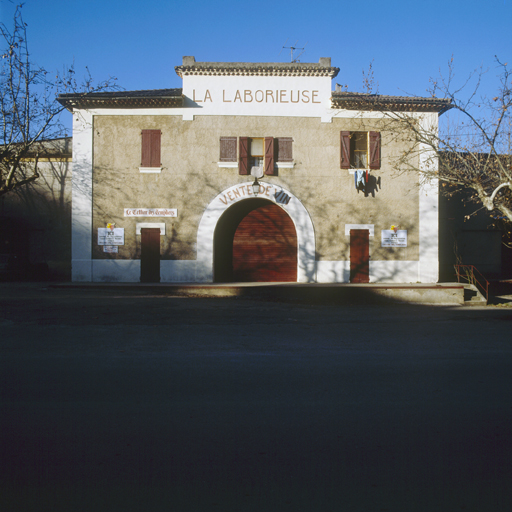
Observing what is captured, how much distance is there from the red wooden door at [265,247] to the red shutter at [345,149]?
9.97 feet

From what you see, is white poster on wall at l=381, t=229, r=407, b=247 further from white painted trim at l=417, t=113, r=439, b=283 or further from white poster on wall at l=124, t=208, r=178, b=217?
white poster on wall at l=124, t=208, r=178, b=217


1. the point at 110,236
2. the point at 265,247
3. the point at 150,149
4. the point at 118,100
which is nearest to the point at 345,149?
the point at 265,247

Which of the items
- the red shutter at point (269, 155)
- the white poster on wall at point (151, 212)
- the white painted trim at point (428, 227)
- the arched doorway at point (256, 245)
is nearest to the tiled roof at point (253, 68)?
the red shutter at point (269, 155)

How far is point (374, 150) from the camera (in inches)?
698

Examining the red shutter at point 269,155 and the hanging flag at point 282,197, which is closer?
the red shutter at point 269,155

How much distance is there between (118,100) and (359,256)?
11097mm

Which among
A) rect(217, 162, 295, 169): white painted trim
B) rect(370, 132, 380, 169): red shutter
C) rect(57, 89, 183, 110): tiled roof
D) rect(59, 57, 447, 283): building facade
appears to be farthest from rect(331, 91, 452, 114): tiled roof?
rect(57, 89, 183, 110): tiled roof

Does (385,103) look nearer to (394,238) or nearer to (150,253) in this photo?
(394,238)

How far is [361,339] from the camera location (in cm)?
798

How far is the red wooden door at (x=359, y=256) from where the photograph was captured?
17.8 metres

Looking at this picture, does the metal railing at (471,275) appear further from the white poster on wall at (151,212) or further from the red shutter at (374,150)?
the white poster on wall at (151,212)

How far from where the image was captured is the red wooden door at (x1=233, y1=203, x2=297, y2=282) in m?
18.4

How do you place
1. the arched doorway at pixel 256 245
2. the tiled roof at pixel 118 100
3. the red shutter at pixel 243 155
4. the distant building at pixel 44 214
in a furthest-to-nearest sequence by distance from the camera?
the distant building at pixel 44 214
the arched doorway at pixel 256 245
the red shutter at pixel 243 155
the tiled roof at pixel 118 100

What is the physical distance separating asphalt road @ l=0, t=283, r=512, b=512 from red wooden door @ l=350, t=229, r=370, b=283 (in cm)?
972
